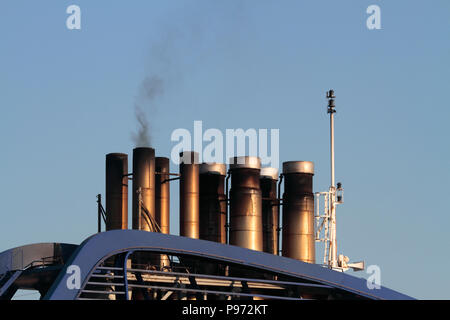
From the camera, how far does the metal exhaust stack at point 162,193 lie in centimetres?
6091

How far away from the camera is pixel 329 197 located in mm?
64875

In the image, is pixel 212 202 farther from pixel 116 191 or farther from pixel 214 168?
pixel 116 191

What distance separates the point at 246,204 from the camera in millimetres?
61875

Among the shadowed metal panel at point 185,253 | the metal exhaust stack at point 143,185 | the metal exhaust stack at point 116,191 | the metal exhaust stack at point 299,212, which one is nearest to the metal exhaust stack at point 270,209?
the metal exhaust stack at point 299,212

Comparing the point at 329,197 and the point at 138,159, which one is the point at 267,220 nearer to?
the point at 329,197

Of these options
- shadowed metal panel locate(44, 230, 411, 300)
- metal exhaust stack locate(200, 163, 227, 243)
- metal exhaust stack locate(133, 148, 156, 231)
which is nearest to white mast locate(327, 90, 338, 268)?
metal exhaust stack locate(200, 163, 227, 243)

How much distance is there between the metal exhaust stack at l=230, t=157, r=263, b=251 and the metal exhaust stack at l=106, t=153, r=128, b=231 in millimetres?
6962

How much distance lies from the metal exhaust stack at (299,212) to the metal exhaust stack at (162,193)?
326 inches

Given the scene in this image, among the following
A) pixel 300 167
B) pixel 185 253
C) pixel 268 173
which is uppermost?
pixel 300 167

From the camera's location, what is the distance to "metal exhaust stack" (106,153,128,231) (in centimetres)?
6200

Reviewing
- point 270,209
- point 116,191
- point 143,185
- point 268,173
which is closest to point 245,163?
point 268,173

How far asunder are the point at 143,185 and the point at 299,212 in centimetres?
1108
